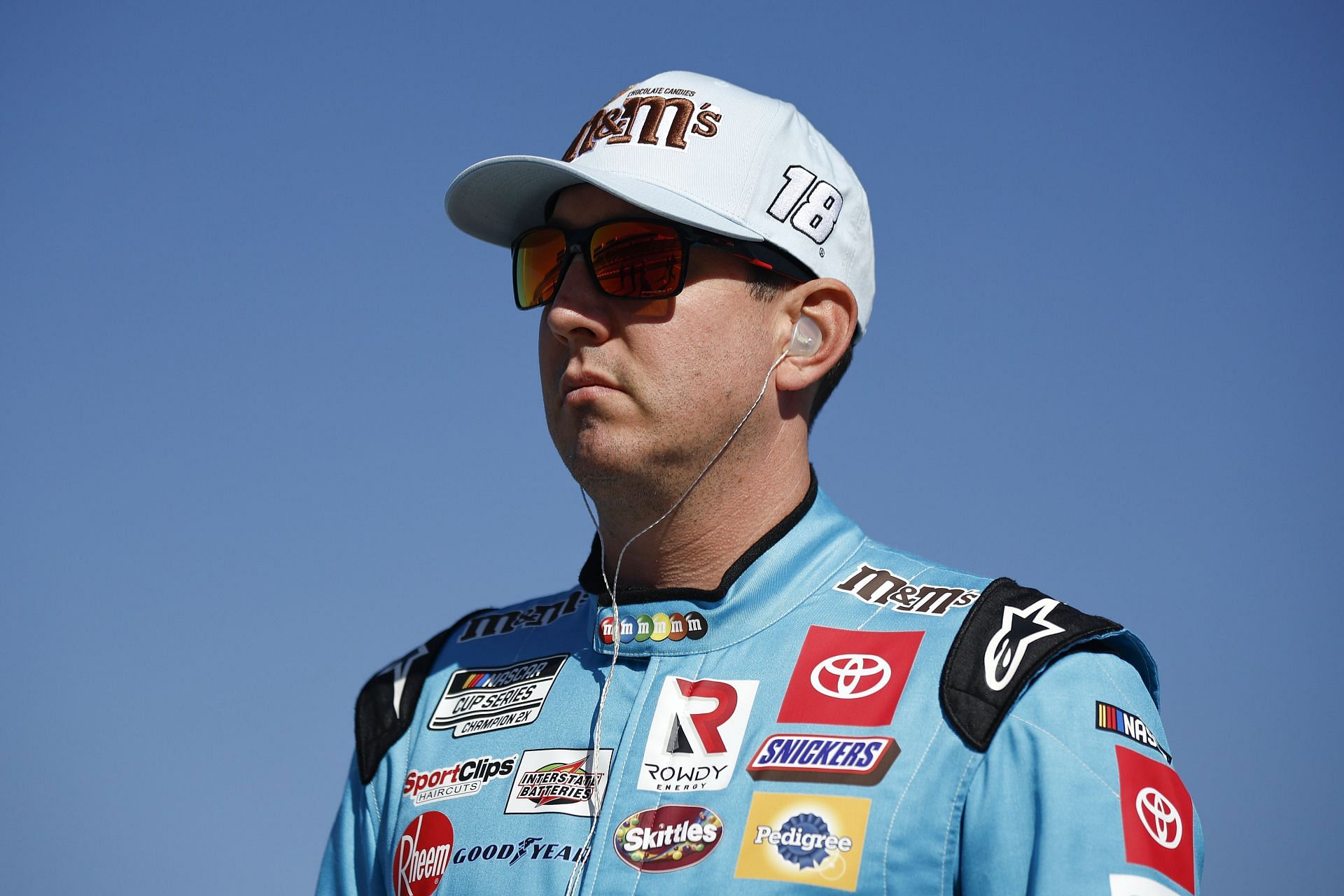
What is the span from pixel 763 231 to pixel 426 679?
1.80 metres

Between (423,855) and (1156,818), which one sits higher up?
(1156,818)

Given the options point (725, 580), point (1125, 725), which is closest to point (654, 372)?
point (725, 580)

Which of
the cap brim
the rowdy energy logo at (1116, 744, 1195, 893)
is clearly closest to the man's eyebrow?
the cap brim

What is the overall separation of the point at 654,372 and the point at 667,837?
1277 mm

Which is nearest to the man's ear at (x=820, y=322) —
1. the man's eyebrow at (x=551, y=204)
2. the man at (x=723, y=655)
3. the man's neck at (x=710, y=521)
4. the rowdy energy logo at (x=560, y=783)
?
the man at (x=723, y=655)

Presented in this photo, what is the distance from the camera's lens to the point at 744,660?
3.80 metres

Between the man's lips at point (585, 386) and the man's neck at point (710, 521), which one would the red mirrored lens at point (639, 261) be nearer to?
the man's lips at point (585, 386)

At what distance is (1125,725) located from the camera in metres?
3.36

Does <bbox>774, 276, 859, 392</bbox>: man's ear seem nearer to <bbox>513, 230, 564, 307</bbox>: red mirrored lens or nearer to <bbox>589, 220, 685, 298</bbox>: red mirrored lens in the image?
<bbox>589, 220, 685, 298</bbox>: red mirrored lens

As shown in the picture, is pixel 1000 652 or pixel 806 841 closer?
pixel 806 841

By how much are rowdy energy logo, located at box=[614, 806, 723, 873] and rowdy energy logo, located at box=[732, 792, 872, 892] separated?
110 mm

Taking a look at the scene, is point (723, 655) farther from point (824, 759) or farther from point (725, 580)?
point (824, 759)

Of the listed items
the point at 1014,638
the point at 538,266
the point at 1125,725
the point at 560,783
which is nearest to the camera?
the point at 1125,725

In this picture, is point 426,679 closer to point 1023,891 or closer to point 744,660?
point 744,660
